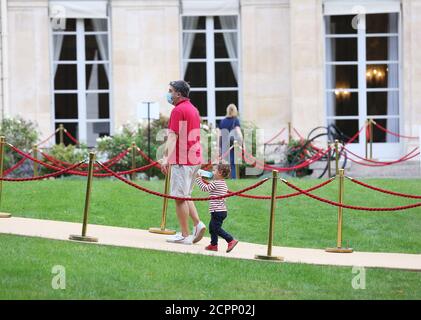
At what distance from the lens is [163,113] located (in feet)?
93.2

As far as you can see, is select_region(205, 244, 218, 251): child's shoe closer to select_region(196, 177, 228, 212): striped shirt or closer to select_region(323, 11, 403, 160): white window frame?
select_region(196, 177, 228, 212): striped shirt

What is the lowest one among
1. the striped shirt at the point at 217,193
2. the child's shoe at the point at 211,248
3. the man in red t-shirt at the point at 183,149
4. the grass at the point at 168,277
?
the grass at the point at 168,277

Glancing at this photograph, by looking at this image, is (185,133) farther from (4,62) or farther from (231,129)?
(4,62)

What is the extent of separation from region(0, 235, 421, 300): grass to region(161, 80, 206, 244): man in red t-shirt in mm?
1037

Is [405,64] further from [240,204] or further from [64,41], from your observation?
[240,204]

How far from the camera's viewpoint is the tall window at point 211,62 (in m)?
29.1

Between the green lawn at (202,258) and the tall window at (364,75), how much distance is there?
962 cm

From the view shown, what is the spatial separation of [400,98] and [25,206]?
13374 millimetres

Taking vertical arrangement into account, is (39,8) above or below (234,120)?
above

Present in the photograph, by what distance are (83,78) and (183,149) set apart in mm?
14865

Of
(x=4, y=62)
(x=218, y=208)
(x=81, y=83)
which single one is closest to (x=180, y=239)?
(x=218, y=208)

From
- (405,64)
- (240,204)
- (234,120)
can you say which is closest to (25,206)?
(240,204)

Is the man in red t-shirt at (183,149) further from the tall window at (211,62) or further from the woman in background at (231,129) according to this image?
the tall window at (211,62)

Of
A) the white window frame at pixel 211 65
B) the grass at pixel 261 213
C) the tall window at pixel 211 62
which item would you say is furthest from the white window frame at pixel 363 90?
the grass at pixel 261 213
